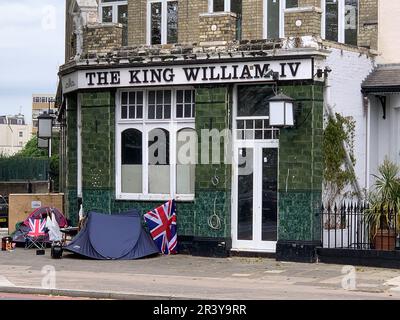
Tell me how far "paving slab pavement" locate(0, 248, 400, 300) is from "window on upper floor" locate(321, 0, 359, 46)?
569 centimetres

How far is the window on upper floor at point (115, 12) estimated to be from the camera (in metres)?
24.2

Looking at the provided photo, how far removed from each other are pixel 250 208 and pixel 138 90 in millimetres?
3968

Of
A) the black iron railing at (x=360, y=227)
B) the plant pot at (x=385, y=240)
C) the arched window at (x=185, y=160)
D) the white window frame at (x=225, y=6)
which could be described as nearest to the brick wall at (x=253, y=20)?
the white window frame at (x=225, y=6)

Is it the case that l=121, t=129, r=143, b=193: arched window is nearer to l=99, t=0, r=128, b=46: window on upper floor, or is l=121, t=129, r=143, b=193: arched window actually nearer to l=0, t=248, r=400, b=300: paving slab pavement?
l=0, t=248, r=400, b=300: paving slab pavement

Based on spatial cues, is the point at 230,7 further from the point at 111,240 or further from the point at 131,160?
the point at 111,240

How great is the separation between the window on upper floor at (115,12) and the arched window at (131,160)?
9.59 feet

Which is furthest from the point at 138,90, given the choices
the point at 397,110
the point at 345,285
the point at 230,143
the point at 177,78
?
the point at 345,285

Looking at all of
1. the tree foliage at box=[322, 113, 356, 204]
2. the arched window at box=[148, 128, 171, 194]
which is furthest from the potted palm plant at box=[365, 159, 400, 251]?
the arched window at box=[148, 128, 171, 194]

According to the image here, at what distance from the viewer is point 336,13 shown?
2214cm

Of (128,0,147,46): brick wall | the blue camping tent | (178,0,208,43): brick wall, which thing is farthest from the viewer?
(128,0,147,46): brick wall

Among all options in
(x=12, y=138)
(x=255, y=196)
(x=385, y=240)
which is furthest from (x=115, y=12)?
(x=12, y=138)

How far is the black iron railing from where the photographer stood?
20031 mm

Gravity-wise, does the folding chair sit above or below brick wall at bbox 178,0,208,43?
below

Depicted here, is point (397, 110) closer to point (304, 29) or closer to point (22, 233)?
point (304, 29)
